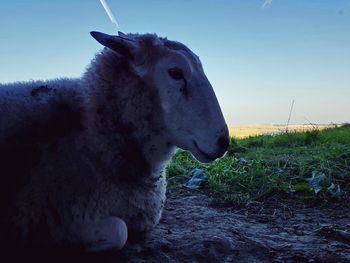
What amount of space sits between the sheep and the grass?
1726 millimetres

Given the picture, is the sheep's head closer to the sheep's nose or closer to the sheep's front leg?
the sheep's nose

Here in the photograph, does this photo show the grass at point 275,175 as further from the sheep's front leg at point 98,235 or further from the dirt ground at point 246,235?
the sheep's front leg at point 98,235

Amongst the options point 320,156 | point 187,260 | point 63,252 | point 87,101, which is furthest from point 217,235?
point 320,156

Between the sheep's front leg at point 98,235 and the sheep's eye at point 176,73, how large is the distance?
986 millimetres

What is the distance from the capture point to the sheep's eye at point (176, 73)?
2965mm

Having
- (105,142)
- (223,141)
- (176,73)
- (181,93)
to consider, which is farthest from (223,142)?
(105,142)

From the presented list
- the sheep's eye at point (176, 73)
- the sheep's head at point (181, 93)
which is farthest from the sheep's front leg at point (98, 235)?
the sheep's eye at point (176, 73)

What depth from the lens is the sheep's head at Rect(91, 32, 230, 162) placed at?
9.46ft

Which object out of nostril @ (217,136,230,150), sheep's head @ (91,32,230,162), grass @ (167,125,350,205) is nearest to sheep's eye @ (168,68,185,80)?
sheep's head @ (91,32,230,162)

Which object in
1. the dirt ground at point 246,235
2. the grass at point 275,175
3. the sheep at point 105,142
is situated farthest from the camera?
the grass at point 275,175

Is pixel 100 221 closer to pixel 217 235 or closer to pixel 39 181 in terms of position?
pixel 39 181

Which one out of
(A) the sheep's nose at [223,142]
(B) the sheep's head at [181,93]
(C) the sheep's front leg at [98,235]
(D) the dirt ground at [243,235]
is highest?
(B) the sheep's head at [181,93]

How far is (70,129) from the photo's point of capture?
296 centimetres

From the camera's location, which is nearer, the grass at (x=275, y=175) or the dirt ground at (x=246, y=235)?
the dirt ground at (x=246, y=235)
